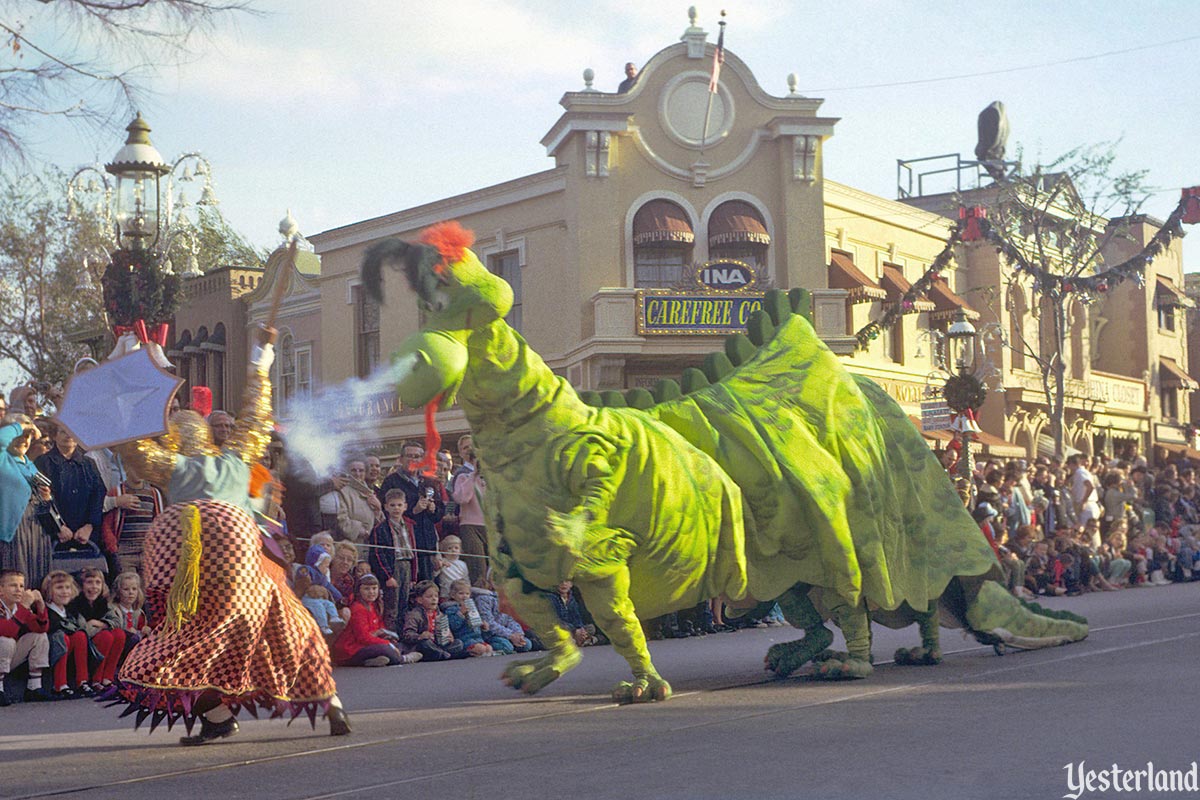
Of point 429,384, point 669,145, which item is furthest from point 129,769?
point 669,145

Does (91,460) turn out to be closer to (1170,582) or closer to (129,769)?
(129,769)

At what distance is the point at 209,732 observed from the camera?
6527 millimetres

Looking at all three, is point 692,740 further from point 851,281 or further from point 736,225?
point 851,281

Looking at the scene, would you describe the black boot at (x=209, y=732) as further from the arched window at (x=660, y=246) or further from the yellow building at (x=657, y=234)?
the arched window at (x=660, y=246)

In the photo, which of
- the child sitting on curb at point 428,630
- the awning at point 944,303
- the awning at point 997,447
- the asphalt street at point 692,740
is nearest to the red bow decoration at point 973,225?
the awning at point 944,303

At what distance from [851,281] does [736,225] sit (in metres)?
3.24

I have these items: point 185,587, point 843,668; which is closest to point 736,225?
point 843,668

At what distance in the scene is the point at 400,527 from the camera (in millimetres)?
12102

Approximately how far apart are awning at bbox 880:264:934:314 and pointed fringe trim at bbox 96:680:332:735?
966 inches

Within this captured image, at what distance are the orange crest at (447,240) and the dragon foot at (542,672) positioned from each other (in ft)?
7.34

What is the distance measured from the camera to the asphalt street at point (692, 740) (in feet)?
17.0

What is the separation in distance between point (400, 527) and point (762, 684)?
4623 millimetres

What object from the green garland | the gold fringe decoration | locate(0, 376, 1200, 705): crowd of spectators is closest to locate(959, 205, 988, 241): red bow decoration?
locate(0, 376, 1200, 705): crowd of spectators

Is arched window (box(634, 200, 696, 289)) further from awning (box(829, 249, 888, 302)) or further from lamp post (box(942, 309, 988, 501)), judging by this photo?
lamp post (box(942, 309, 988, 501))
